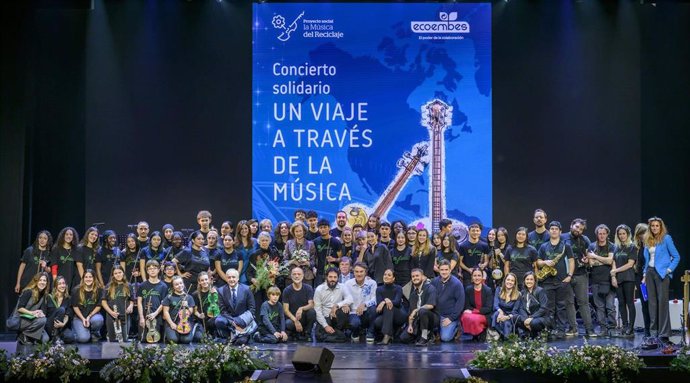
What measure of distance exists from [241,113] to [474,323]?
16.2ft

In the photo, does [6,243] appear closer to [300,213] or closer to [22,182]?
[22,182]

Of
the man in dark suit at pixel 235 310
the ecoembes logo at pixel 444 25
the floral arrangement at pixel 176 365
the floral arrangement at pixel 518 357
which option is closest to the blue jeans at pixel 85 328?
the man in dark suit at pixel 235 310

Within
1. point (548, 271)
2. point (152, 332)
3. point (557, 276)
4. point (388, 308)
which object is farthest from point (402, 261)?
point (152, 332)

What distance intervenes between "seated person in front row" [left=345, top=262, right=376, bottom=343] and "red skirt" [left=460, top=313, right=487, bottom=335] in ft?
3.91

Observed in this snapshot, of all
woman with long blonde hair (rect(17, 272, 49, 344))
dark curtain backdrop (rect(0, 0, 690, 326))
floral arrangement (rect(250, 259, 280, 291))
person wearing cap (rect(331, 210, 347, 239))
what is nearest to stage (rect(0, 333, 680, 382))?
woman with long blonde hair (rect(17, 272, 49, 344))

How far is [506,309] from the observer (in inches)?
449

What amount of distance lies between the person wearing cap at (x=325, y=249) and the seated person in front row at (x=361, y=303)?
0.54 metres

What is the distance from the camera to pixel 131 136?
1365cm

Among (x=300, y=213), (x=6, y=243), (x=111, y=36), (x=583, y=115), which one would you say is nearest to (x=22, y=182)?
(x=6, y=243)

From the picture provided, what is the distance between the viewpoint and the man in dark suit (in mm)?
11055

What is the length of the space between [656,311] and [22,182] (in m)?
8.62

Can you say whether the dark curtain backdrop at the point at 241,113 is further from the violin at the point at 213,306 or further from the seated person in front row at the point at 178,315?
the seated person in front row at the point at 178,315

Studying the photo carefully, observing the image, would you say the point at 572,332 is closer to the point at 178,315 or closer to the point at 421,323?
the point at 421,323

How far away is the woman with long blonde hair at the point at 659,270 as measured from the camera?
34.8 feet
